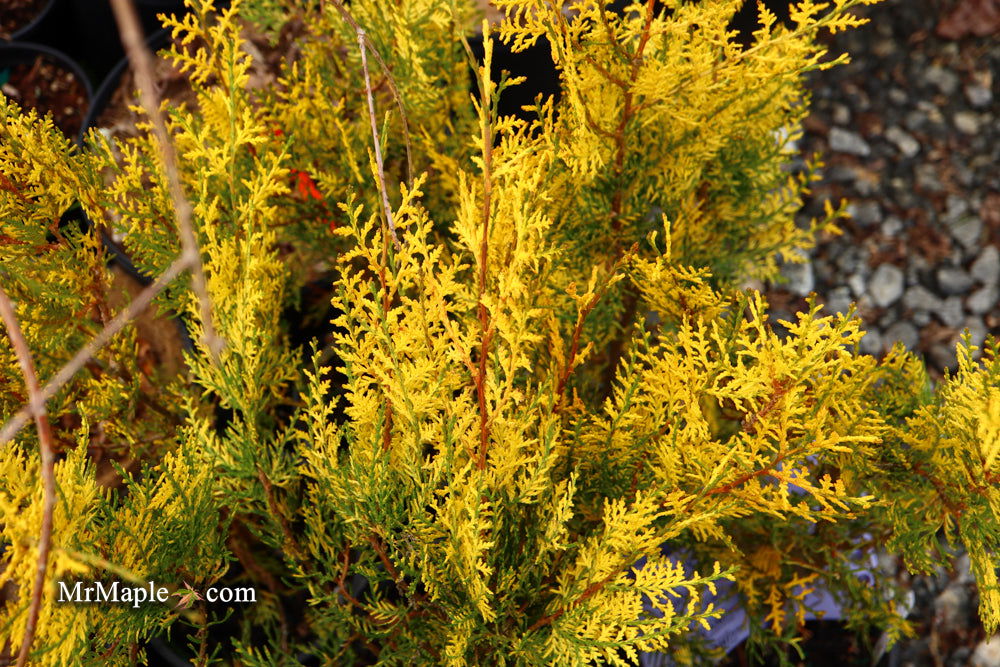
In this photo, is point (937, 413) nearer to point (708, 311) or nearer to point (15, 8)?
point (708, 311)

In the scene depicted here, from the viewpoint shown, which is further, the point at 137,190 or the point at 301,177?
the point at 301,177

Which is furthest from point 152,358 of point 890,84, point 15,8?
point 890,84

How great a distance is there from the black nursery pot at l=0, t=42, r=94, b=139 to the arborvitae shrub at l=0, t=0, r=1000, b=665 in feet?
4.99

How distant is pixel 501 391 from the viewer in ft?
4.28

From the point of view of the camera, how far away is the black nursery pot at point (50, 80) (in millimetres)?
3107

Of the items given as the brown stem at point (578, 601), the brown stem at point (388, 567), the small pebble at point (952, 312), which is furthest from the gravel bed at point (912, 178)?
the brown stem at point (388, 567)

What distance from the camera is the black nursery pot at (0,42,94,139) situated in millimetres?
3107

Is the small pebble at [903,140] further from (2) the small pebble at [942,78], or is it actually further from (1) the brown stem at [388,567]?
(1) the brown stem at [388,567]

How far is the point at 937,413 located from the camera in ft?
5.23

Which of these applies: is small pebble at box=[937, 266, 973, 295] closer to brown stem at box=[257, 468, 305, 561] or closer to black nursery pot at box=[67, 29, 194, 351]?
brown stem at box=[257, 468, 305, 561]

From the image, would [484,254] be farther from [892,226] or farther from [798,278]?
[892,226]

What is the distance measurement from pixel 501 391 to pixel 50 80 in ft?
9.61

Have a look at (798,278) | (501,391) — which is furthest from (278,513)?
(798,278)

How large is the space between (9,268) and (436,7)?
1144 mm
